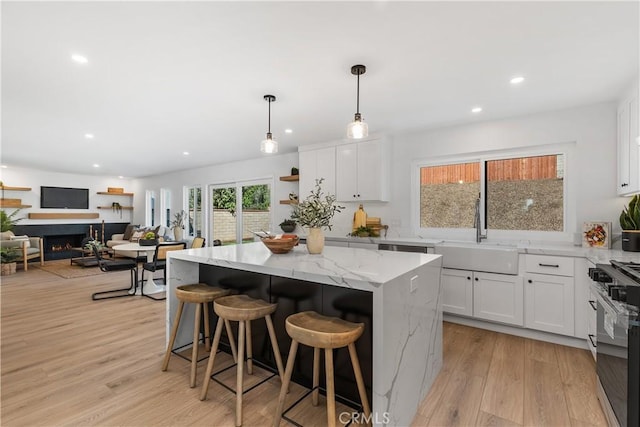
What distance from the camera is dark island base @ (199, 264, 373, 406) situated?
1917 millimetres

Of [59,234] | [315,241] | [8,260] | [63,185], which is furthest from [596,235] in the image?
[63,185]

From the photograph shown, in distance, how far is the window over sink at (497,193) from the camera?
3447 millimetres

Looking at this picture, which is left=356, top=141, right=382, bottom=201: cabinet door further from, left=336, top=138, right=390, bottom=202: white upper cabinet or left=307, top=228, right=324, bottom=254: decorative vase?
left=307, top=228, right=324, bottom=254: decorative vase

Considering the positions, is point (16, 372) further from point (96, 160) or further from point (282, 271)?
point (96, 160)

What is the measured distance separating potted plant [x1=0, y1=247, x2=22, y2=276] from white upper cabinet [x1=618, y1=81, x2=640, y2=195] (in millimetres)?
9660

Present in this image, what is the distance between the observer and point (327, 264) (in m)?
1.99

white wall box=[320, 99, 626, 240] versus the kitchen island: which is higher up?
white wall box=[320, 99, 626, 240]

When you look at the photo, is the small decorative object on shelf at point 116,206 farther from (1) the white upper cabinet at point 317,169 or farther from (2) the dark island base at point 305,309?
(2) the dark island base at point 305,309

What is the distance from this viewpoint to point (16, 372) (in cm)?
239

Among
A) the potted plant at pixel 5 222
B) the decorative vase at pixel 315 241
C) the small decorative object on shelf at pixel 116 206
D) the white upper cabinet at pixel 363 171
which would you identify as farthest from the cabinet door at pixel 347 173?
the small decorative object on shelf at pixel 116 206

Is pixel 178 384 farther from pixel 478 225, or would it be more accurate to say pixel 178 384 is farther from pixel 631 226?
pixel 631 226

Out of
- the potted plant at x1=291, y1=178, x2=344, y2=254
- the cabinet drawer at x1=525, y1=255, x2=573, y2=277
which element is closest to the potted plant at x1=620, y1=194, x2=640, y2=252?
the cabinet drawer at x1=525, y1=255, x2=573, y2=277

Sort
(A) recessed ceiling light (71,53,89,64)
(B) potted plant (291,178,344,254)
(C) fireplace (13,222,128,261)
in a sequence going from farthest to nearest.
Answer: (C) fireplace (13,222,128,261), (B) potted plant (291,178,344,254), (A) recessed ceiling light (71,53,89,64)

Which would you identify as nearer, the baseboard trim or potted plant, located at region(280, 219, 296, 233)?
the baseboard trim
